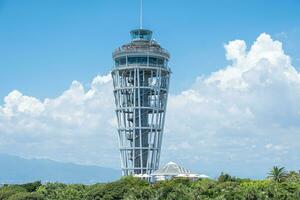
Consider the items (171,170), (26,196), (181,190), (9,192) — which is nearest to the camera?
(181,190)

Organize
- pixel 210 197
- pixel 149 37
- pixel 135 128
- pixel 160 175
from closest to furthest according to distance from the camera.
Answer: pixel 210 197 → pixel 160 175 → pixel 135 128 → pixel 149 37

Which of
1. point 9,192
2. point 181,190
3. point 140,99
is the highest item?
point 140,99

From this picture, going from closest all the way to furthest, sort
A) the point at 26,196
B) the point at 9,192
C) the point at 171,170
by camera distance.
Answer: the point at 26,196, the point at 9,192, the point at 171,170

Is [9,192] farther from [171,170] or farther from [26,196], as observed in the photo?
[171,170]

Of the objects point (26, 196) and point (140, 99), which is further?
point (140, 99)

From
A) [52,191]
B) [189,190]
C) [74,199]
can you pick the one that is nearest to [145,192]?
[189,190]

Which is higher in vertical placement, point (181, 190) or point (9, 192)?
point (9, 192)

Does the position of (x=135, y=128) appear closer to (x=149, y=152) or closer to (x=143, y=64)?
(x=149, y=152)

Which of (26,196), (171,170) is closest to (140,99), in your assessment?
(171,170)
